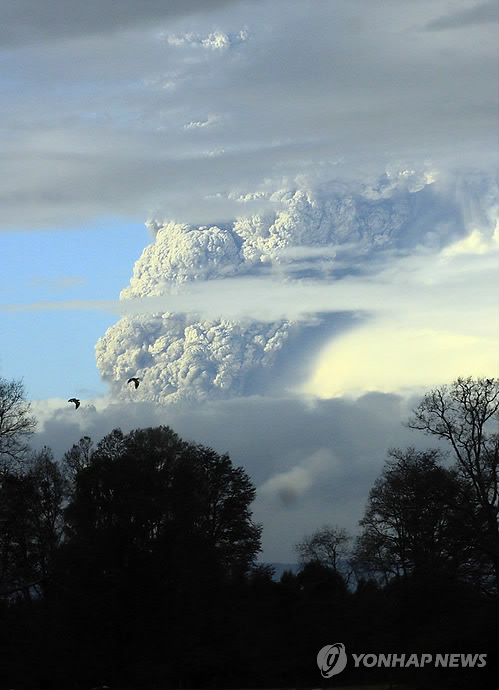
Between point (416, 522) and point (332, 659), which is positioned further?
point (416, 522)

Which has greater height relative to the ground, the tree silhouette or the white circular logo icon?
the tree silhouette

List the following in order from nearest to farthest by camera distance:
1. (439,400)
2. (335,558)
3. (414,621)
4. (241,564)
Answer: (414,621), (439,400), (241,564), (335,558)

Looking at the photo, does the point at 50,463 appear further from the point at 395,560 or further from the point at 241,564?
the point at 395,560

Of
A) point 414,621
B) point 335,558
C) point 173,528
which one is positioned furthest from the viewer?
point 335,558

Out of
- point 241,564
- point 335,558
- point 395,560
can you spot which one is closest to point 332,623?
point 395,560
